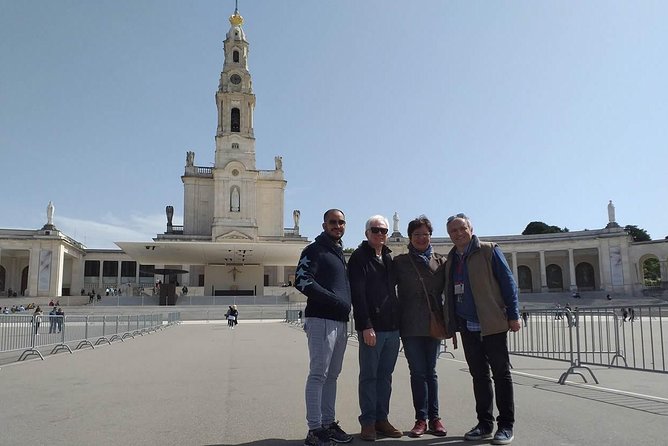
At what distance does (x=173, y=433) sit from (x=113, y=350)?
10.5 metres

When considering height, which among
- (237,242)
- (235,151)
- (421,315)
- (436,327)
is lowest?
(436,327)

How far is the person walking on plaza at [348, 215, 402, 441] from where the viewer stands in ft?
15.5

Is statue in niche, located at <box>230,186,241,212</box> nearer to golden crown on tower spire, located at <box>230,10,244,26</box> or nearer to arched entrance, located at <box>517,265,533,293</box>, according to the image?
golden crown on tower spire, located at <box>230,10,244,26</box>

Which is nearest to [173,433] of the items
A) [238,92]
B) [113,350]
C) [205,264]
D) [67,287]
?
[113,350]

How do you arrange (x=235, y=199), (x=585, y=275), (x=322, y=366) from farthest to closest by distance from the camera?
1. (x=585, y=275)
2. (x=235, y=199)
3. (x=322, y=366)

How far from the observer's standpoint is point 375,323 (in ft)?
16.0

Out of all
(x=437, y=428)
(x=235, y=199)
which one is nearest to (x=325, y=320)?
(x=437, y=428)

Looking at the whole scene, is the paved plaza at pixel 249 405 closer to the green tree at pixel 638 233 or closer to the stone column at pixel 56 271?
the stone column at pixel 56 271

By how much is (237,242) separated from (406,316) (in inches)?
2054

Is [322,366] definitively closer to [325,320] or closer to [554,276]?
[325,320]

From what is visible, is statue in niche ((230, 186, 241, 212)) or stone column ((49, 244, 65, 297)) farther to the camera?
statue in niche ((230, 186, 241, 212))

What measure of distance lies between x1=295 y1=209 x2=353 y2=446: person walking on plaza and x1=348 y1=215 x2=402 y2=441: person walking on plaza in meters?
0.15

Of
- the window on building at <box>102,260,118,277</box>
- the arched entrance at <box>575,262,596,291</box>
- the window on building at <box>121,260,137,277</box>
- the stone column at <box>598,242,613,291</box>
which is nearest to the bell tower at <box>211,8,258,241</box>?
the window on building at <box>121,260,137,277</box>

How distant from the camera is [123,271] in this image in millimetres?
78875
